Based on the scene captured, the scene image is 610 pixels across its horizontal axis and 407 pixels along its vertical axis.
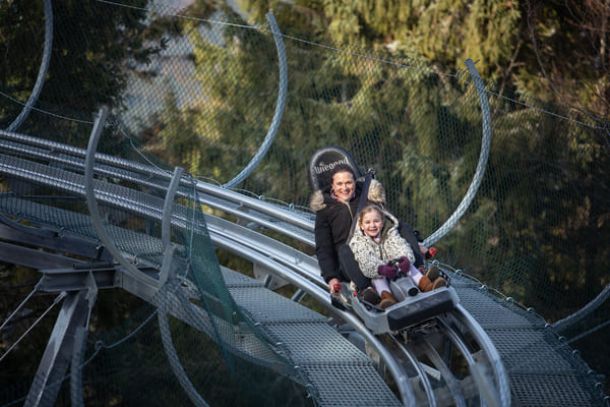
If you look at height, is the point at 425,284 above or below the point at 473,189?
below

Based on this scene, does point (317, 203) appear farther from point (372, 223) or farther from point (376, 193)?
point (372, 223)

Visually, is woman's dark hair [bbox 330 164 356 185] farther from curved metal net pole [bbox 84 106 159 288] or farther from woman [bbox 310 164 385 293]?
curved metal net pole [bbox 84 106 159 288]

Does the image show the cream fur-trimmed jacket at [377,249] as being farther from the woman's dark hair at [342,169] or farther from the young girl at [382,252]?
the woman's dark hair at [342,169]

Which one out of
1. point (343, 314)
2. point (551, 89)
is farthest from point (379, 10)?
point (343, 314)

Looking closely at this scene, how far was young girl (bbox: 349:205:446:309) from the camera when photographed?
20.4 feet

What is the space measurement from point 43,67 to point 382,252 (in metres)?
3.93

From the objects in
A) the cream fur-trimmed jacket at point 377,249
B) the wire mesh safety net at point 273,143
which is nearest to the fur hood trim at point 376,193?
the cream fur-trimmed jacket at point 377,249

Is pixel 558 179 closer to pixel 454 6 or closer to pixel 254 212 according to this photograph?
pixel 254 212

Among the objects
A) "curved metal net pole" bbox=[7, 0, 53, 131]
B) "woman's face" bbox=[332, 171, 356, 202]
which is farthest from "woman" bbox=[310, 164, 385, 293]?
"curved metal net pole" bbox=[7, 0, 53, 131]

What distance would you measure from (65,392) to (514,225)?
12.3 feet

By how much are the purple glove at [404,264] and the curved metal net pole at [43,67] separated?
140 inches

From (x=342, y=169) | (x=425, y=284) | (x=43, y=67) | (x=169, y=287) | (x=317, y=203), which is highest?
(x=43, y=67)

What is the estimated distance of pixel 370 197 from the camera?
675 centimetres

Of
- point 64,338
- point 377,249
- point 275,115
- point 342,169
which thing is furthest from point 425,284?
point 64,338
